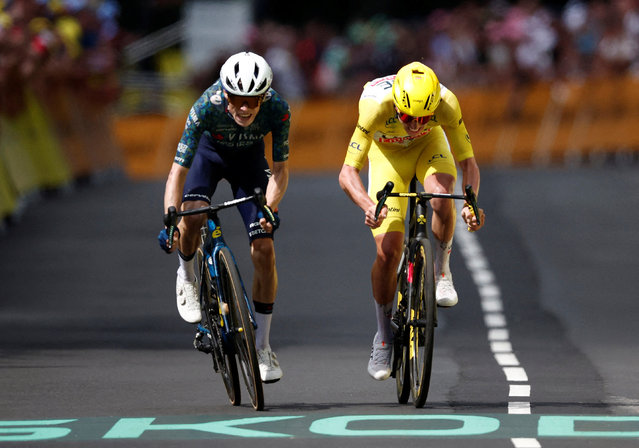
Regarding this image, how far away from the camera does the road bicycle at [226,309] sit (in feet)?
32.7

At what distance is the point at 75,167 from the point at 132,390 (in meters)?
16.7

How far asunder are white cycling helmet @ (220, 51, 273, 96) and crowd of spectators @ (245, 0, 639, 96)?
21.1 meters

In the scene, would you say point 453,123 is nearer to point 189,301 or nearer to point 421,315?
point 421,315

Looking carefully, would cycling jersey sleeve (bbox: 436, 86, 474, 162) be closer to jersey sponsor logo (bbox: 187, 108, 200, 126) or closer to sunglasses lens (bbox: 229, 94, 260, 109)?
sunglasses lens (bbox: 229, 94, 260, 109)

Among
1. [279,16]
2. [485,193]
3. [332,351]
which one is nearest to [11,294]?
[332,351]

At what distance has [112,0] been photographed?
126 ft

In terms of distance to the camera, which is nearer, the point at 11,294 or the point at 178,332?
the point at 178,332

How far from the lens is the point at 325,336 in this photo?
13.8 m

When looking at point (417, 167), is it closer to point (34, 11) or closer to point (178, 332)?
point (178, 332)

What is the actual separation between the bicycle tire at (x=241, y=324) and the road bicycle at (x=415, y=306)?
2.81ft

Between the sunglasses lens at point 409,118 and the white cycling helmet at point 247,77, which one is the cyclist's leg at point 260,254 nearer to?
the white cycling helmet at point 247,77

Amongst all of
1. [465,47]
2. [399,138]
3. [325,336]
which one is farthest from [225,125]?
[465,47]

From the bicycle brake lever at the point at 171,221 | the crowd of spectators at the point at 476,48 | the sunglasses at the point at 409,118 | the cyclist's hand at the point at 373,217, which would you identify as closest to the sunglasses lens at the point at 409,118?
the sunglasses at the point at 409,118

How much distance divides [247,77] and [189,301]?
1627mm
